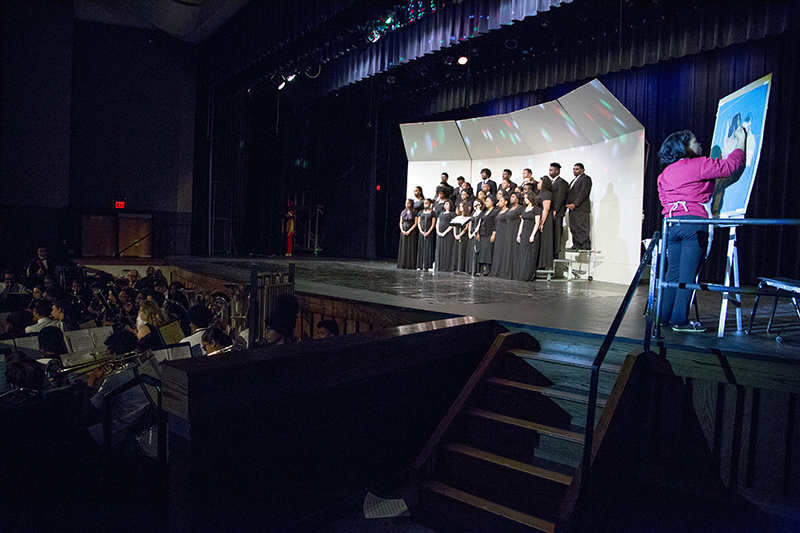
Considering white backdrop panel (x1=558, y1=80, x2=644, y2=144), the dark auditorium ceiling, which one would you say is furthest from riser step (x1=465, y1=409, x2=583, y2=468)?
the dark auditorium ceiling

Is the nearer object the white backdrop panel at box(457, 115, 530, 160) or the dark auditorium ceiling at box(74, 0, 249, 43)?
the white backdrop panel at box(457, 115, 530, 160)

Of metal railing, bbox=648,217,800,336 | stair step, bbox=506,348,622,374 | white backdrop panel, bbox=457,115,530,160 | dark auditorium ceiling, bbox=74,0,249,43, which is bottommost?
stair step, bbox=506,348,622,374

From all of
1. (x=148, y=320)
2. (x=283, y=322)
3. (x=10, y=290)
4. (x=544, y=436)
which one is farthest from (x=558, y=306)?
(x=10, y=290)

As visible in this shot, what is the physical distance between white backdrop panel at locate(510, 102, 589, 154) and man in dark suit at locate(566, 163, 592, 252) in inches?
25.2

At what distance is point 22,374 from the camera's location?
343cm

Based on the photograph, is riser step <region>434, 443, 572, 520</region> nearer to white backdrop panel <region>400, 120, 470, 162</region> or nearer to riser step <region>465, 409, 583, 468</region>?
riser step <region>465, 409, 583, 468</region>

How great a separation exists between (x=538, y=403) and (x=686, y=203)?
160 centimetres

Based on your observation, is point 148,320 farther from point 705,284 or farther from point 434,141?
point 434,141

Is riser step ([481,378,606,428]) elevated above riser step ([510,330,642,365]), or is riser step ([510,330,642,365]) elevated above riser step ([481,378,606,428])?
riser step ([510,330,642,365])

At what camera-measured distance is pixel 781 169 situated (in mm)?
6938

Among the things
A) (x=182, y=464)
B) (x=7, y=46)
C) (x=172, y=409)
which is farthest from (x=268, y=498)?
(x=7, y=46)

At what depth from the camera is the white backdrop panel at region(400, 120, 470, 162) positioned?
32.9 ft

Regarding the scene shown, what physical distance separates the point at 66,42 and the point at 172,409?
13.1 metres

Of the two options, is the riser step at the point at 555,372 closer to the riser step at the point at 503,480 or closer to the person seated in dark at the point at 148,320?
the riser step at the point at 503,480
